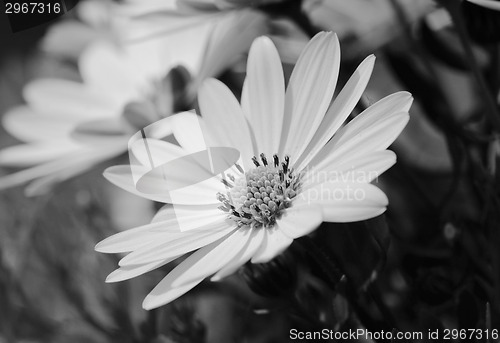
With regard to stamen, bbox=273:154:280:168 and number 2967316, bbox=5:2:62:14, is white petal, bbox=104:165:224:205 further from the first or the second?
number 2967316, bbox=5:2:62:14

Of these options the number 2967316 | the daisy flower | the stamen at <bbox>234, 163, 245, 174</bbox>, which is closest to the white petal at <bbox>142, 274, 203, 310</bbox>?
the daisy flower

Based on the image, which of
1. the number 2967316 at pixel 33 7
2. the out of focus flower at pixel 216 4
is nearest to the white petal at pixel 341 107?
the out of focus flower at pixel 216 4

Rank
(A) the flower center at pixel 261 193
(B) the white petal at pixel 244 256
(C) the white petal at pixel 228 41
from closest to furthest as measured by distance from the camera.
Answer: (B) the white petal at pixel 244 256
(A) the flower center at pixel 261 193
(C) the white petal at pixel 228 41

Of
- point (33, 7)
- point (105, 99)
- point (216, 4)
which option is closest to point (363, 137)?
point (216, 4)

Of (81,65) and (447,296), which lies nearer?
(447,296)

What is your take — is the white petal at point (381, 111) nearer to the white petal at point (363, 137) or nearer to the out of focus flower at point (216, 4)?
the white petal at point (363, 137)

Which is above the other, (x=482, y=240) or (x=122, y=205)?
(x=482, y=240)

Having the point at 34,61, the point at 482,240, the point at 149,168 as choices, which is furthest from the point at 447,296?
the point at 34,61

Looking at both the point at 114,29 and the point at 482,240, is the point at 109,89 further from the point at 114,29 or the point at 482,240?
the point at 482,240
